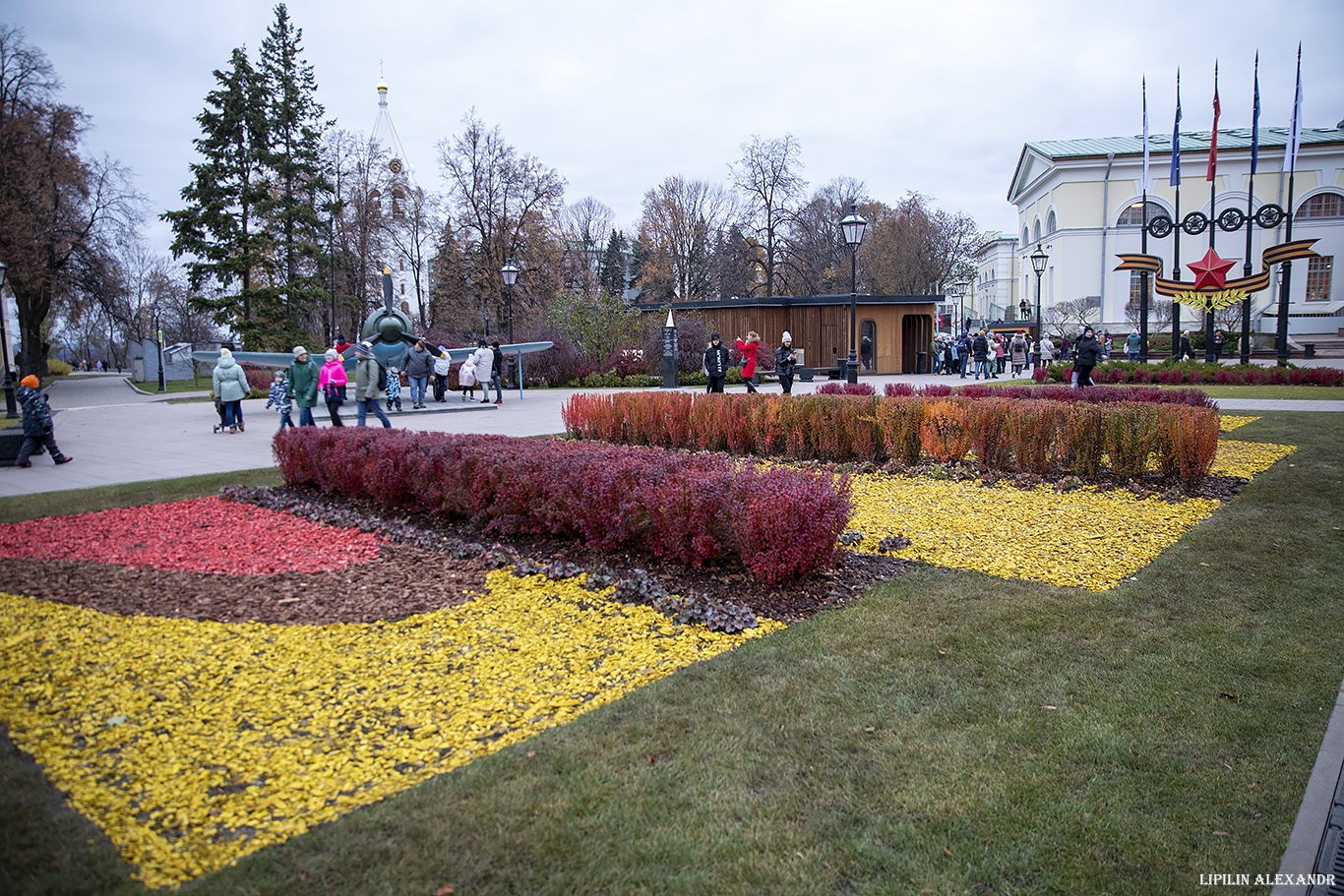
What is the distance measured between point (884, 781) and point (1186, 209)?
7322 centimetres

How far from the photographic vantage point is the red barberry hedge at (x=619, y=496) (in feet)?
18.2

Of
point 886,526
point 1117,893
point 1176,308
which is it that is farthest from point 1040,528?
point 1176,308

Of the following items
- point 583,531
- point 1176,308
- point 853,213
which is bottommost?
point 583,531

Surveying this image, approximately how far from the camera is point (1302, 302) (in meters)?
58.5

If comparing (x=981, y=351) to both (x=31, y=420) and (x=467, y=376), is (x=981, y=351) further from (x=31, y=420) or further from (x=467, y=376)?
(x=31, y=420)

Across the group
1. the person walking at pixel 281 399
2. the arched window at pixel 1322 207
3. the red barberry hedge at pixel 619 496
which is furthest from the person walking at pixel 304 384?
the arched window at pixel 1322 207

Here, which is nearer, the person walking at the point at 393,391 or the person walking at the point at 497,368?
the person walking at the point at 393,391

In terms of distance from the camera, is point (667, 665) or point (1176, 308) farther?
point (1176, 308)

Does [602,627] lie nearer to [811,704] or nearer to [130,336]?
[811,704]

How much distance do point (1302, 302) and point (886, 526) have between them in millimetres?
69907

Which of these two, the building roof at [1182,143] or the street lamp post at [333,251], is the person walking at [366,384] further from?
the building roof at [1182,143]

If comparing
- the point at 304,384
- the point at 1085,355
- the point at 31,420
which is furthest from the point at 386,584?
the point at 1085,355

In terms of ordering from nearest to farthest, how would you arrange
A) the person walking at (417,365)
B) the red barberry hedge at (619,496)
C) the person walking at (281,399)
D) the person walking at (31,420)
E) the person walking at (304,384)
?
the red barberry hedge at (619,496) → the person walking at (31,420) → the person walking at (304,384) → the person walking at (281,399) → the person walking at (417,365)

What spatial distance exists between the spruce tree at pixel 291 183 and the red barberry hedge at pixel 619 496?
32837 mm
